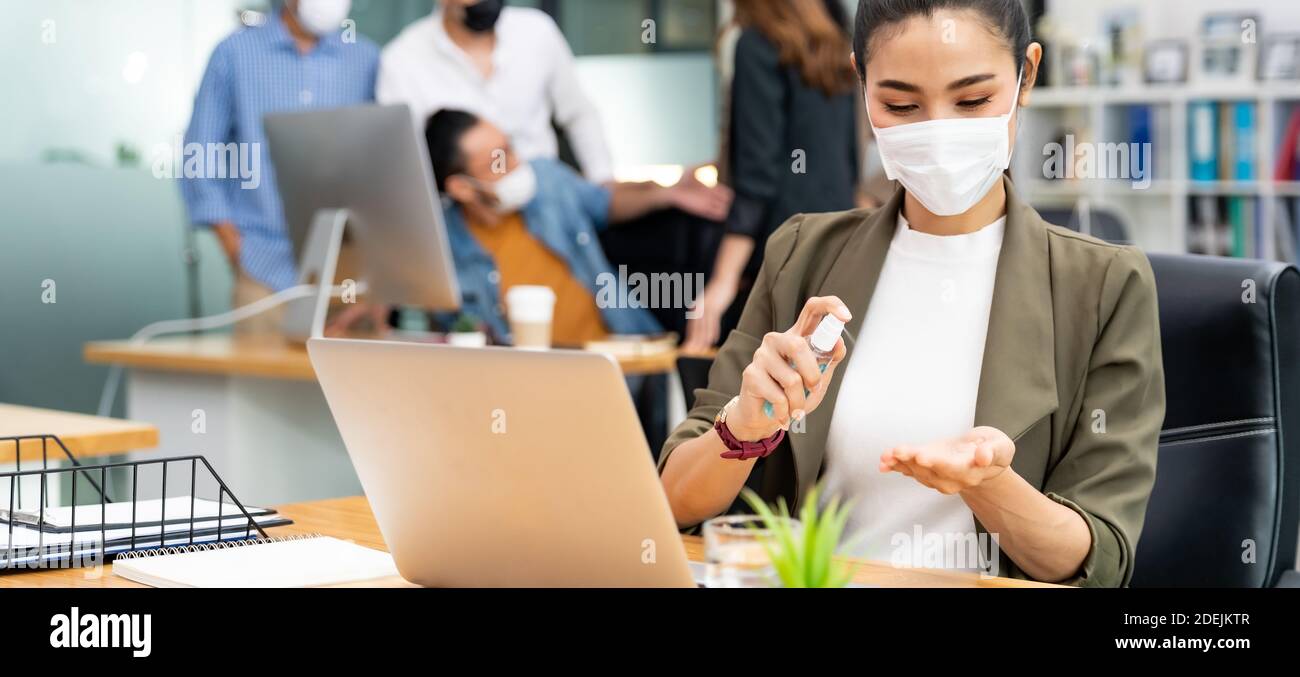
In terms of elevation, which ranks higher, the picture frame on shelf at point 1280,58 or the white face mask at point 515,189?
the picture frame on shelf at point 1280,58

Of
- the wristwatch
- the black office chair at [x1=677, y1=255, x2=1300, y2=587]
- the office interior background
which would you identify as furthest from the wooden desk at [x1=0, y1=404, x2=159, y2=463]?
the office interior background

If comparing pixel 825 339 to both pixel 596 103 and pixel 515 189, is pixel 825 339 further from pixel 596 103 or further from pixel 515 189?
pixel 596 103

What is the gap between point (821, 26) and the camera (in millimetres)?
3102

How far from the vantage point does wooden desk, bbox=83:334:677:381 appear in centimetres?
288

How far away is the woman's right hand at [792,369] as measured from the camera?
3.63ft

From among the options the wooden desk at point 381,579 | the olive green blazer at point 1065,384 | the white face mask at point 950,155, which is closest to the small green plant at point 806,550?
the wooden desk at point 381,579

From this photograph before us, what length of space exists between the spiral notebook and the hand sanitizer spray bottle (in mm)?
391

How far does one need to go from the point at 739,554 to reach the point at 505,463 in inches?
6.8

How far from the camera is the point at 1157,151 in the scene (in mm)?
5629

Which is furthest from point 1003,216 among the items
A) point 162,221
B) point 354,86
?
point 162,221

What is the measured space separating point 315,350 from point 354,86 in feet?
9.47

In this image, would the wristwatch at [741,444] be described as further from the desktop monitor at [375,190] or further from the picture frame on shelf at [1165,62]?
the picture frame on shelf at [1165,62]

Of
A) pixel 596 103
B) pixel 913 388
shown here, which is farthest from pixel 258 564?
pixel 596 103

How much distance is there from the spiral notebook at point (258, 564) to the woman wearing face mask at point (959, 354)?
1.10 ft
